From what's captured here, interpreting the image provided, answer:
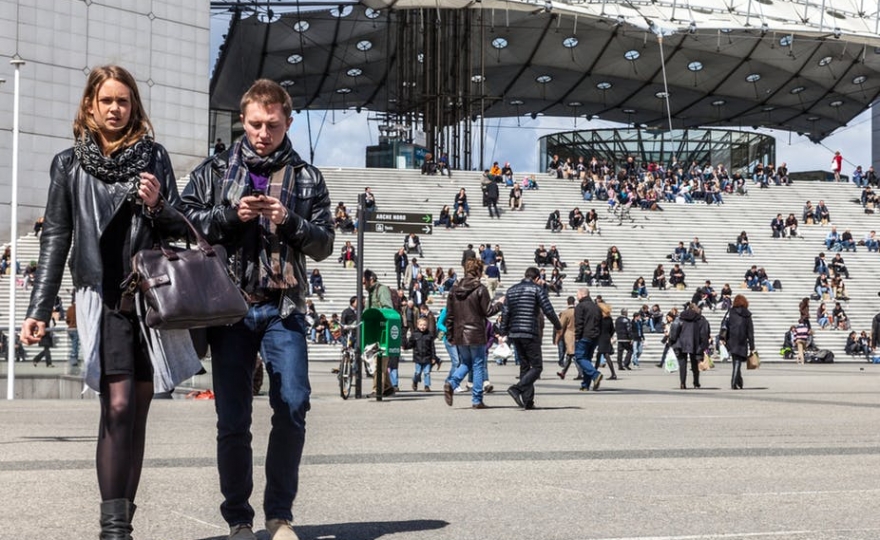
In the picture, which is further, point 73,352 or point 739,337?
point 739,337

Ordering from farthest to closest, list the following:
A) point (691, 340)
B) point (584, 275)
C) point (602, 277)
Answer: point (602, 277) < point (584, 275) < point (691, 340)

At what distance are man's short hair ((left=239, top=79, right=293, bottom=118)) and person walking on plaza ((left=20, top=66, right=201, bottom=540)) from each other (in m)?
0.41

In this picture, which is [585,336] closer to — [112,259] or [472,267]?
[472,267]

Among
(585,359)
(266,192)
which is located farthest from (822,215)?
(266,192)

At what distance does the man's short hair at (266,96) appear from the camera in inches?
201

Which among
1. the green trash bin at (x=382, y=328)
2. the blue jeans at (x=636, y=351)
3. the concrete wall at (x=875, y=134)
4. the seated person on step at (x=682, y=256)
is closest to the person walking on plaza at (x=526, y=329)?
the green trash bin at (x=382, y=328)

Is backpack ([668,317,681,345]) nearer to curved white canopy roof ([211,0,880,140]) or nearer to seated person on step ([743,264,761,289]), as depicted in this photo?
seated person on step ([743,264,761,289])

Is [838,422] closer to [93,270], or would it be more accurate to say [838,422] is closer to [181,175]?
[93,270]

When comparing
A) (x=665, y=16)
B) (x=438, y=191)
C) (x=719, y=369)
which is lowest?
(x=719, y=369)

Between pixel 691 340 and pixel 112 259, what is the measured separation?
17430 millimetres

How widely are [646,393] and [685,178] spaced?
35738mm

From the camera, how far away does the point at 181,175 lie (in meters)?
50.9

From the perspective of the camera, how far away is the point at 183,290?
4.70 meters

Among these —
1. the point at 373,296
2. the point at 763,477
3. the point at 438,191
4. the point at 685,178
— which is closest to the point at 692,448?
the point at 763,477
